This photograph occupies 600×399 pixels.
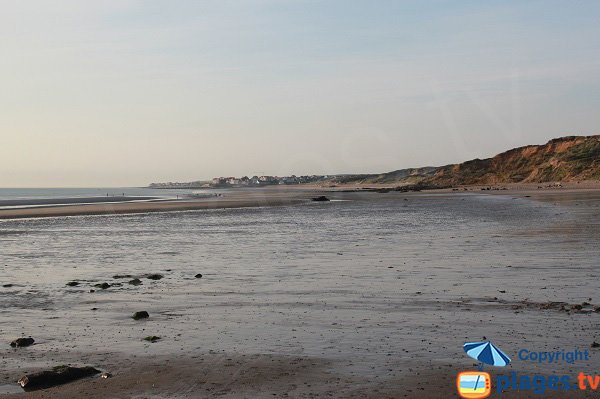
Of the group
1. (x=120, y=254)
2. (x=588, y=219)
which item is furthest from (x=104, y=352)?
(x=588, y=219)

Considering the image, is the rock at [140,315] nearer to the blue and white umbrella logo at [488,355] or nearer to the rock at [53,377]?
the rock at [53,377]

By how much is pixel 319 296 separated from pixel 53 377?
303 inches

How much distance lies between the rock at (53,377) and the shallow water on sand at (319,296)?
741mm

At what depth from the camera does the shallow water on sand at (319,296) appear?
428 inches

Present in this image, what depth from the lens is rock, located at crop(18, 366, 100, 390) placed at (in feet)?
29.1

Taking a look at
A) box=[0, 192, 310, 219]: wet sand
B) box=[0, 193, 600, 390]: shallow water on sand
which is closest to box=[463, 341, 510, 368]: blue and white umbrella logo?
box=[0, 193, 600, 390]: shallow water on sand

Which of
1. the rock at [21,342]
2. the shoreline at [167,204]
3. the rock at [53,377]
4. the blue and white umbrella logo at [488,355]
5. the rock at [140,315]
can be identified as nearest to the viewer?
the rock at [53,377]

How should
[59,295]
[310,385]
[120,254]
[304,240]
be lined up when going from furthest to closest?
1. [304,240]
2. [120,254]
3. [59,295]
4. [310,385]

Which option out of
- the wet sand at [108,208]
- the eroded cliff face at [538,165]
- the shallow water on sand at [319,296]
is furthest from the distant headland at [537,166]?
the shallow water on sand at [319,296]

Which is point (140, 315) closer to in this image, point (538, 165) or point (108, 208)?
point (108, 208)

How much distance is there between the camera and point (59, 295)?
54.6 ft

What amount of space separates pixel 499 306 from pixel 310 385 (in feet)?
21.3

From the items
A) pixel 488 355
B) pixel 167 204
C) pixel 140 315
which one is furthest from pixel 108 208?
pixel 488 355

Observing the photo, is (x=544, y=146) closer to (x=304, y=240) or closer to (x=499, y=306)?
(x=304, y=240)
